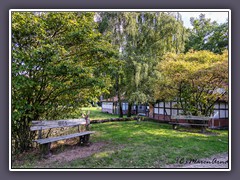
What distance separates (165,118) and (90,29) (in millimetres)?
8595

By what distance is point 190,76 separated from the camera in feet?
21.7

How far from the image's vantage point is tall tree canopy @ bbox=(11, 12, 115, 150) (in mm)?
3312

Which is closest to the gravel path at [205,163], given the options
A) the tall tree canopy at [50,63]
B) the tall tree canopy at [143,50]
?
the tall tree canopy at [50,63]

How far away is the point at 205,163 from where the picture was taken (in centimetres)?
338

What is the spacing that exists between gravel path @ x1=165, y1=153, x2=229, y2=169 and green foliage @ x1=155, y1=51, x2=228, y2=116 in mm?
2957

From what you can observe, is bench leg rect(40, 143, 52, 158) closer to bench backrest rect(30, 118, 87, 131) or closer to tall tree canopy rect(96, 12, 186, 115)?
bench backrest rect(30, 118, 87, 131)

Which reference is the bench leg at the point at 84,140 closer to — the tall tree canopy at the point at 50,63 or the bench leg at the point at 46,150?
the tall tree canopy at the point at 50,63

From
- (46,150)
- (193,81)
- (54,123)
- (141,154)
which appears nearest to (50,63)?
(54,123)

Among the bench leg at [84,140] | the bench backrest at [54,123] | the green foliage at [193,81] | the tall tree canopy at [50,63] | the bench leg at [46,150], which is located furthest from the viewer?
the green foliage at [193,81]

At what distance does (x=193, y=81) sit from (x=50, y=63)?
217 inches

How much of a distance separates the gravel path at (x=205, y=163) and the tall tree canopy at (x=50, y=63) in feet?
7.86

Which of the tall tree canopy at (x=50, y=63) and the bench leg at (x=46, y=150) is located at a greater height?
the tall tree canopy at (x=50, y=63)

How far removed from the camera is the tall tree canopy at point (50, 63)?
3.31 m
